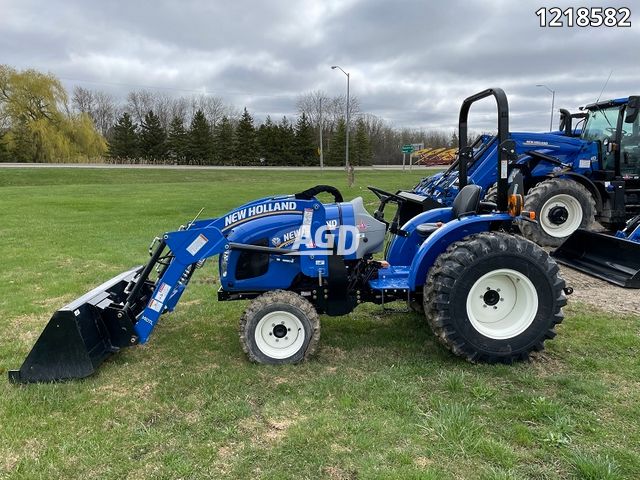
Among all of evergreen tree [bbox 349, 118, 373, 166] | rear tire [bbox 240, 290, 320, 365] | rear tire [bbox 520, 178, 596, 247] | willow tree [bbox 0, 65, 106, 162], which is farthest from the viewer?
evergreen tree [bbox 349, 118, 373, 166]

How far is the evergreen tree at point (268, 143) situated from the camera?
57750 millimetres

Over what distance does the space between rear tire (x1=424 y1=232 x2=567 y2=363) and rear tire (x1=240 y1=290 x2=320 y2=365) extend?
3.22ft

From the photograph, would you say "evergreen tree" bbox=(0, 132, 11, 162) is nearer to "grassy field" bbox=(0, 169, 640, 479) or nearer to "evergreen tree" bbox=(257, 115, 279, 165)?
"evergreen tree" bbox=(257, 115, 279, 165)

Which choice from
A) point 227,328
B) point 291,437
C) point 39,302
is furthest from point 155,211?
point 291,437

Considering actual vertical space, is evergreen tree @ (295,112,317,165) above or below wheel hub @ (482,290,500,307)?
above

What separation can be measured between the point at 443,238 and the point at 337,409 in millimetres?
1684

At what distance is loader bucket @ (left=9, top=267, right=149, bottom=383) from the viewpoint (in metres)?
3.76

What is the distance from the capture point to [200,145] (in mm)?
56188

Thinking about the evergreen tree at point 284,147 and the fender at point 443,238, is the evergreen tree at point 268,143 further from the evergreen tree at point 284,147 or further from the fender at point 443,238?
the fender at point 443,238

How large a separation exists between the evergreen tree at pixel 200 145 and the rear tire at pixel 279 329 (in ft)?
178

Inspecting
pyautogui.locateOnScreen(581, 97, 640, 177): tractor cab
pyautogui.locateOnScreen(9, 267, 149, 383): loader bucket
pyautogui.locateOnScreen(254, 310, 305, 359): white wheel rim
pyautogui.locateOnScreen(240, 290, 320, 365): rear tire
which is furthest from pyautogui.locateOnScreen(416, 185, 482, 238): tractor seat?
pyautogui.locateOnScreen(581, 97, 640, 177): tractor cab

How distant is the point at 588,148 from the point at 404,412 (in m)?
8.27

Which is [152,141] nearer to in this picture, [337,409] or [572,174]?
[572,174]

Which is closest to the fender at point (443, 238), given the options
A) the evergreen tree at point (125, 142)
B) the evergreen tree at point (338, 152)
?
the evergreen tree at point (125, 142)
